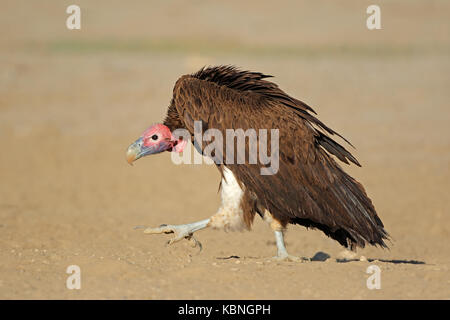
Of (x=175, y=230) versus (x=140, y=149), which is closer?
(x=175, y=230)

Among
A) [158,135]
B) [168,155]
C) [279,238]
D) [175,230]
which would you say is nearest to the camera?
[175,230]

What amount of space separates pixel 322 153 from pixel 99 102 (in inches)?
469

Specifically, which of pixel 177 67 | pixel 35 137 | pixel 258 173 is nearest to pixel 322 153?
pixel 258 173

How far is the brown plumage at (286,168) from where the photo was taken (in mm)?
6238

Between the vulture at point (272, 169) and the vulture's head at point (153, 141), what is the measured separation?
47cm

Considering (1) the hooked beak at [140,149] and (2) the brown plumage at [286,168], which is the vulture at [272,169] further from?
(1) the hooked beak at [140,149]

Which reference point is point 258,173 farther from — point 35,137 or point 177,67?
point 177,67

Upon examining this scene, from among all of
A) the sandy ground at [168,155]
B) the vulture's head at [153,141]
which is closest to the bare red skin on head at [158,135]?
the vulture's head at [153,141]

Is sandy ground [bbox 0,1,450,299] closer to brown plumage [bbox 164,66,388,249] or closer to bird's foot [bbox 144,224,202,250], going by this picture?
bird's foot [bbox 144,224,202,250]

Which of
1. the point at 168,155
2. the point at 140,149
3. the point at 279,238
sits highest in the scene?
the point at 168,155

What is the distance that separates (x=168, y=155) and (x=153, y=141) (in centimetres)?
723

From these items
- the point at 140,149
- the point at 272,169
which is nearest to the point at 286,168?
the point at 272,169

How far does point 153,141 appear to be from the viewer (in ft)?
23.0

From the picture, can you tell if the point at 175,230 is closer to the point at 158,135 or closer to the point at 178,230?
the point at 178,230
